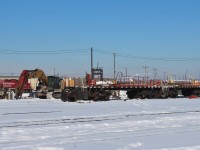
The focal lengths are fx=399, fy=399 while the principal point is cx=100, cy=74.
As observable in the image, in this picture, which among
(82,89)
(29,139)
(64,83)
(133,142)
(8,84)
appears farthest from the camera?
(8,84)

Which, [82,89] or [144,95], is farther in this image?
[144,95]

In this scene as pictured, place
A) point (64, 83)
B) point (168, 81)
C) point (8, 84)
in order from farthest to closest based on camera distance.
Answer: point (8, 84)
point (168, 81)
point (64, 83)

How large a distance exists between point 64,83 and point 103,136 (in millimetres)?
28221

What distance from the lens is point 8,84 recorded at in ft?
174

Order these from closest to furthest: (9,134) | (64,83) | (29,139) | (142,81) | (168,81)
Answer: (29,139) < (9,134) < (64,83) < (142,81) < (168,81)

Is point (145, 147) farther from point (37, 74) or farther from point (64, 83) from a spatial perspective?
point (37, 74)

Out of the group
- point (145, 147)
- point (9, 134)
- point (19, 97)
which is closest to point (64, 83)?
point (19, 97)

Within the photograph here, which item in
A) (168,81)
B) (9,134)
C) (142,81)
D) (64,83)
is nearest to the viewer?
(9,134)

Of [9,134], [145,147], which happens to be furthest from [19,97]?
[145,147]

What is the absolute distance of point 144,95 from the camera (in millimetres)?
39875

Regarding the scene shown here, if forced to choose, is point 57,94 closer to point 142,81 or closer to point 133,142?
point 142,81

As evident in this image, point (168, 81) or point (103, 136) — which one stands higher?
point (168, 81)

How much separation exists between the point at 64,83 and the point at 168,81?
13079mm

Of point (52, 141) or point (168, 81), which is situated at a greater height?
point (168, 81)
